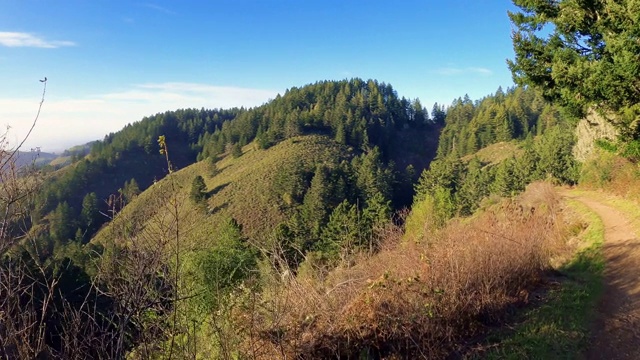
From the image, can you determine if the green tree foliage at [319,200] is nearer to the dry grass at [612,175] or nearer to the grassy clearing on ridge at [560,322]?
the dry grass at [612,175]

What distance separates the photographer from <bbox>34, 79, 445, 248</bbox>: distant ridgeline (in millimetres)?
77188

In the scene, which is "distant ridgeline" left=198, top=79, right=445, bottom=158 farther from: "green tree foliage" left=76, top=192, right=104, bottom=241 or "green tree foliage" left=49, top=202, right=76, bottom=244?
"green tree foliage" left=49, top=202, right=76, bottom=244

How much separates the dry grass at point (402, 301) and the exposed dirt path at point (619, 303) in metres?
1.27

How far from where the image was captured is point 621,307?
23.0ft

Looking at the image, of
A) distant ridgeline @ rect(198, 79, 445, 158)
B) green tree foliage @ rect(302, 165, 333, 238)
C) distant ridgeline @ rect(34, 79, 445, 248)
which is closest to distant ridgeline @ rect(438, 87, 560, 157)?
distant ridgeline @ rect(34, 79, 445, 248)

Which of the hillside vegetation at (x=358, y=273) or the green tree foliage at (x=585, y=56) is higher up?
the green tree foliage at (x=585, y=56)

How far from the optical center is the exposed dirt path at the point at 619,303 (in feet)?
19.0

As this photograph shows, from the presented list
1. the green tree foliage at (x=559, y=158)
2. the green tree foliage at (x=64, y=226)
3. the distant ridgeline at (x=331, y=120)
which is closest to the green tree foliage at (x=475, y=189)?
the green tree foliage at (x=559, y=158)

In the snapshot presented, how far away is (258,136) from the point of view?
7881 cm

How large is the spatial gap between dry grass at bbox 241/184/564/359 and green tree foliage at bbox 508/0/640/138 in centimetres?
406

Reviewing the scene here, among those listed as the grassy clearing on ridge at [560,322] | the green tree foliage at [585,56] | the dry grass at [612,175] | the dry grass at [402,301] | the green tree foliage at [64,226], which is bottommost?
the green tree foliage at [64,226]

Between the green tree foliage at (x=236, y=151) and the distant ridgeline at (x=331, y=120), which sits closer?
the green tree foliage at (x=236, y=151)

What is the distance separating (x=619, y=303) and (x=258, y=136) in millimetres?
74779

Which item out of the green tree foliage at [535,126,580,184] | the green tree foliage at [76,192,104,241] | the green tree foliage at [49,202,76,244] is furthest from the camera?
the green tree foliage at [76,192,104,241]
